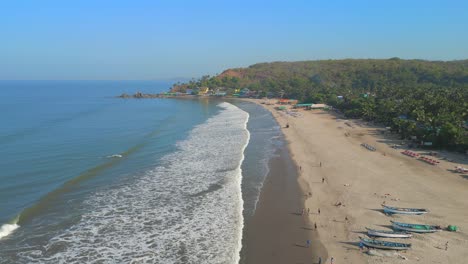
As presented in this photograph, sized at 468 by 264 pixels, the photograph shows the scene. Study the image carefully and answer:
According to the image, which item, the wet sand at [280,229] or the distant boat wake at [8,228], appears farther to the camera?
the distant boat wake at [8,228]

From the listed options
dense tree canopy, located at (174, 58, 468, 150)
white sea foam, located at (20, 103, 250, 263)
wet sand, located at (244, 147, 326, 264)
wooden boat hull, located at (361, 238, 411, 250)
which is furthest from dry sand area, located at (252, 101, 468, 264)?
white sea foam, located at (20, 103, 250, 263)

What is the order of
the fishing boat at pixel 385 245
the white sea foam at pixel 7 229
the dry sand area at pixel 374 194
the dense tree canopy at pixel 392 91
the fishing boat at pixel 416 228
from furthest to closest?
the dense tree canopy at pixel 392 91 < the white sea foam at pixel 7 229 < the fishing boat at pixel 416 228 < the dry sand area at pixel 374 194 < the fishing boat at pixel 385 245

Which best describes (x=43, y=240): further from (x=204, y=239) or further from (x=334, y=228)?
(x=334, y=228)

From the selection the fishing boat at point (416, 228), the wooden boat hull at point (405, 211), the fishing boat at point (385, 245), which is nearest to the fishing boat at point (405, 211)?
the wooden boat hull at point (405, 211)

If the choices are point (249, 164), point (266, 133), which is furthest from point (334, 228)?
point (266, 133)

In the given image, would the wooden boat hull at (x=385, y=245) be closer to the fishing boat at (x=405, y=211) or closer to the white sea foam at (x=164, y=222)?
the fishing boat at (x=405, y=211)
